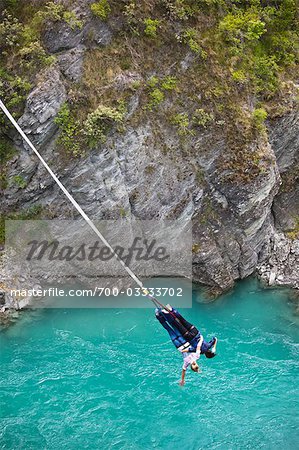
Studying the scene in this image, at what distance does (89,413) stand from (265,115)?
31.6ft

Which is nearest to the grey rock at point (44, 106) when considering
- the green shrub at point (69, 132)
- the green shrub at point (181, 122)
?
the green shrub at point (69, 132)

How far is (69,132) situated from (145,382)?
6976 millimetres

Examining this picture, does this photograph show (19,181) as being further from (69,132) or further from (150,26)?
(150,26)

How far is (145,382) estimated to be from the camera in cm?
1207

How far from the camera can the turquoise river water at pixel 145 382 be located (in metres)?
10.9

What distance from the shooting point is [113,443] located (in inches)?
422

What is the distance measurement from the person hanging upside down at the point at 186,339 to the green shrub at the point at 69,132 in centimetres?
538

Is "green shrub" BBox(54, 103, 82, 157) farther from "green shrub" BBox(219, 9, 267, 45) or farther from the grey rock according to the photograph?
"green shrub" BBox(219, 9, 267, 45)

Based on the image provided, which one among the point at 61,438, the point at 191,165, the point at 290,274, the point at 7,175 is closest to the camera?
the point at 61,438

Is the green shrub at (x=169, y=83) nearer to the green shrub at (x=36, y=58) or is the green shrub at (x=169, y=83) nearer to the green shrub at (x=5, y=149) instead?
the green shrub at (x=36, y=58)

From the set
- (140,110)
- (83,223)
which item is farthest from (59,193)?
(140,110)

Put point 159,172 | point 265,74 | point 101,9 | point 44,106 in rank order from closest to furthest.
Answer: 1. point 44,106
2. point 101,9
3. point 159,172
4. point 265,74

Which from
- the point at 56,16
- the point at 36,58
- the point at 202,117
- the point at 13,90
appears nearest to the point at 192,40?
the point at 202,117

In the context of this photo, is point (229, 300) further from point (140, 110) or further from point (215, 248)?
point (140, 110)
